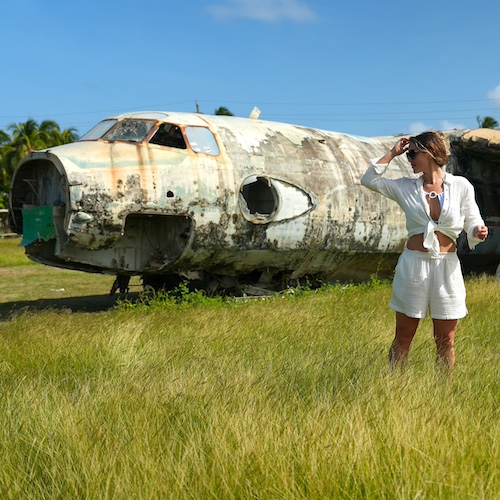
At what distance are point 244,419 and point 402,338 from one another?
1.88 meters

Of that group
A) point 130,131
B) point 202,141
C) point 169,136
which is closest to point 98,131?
point 130,131

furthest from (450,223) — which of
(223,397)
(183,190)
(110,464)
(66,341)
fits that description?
(183,190)

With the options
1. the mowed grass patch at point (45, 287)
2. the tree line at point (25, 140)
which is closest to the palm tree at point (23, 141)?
the tree line at point (25, 140)

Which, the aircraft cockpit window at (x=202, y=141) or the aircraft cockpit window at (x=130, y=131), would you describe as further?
the aircraft cockpit window at (x=202, y=141)

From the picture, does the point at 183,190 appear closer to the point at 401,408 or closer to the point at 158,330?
the point at 158,330

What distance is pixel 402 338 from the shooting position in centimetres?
531

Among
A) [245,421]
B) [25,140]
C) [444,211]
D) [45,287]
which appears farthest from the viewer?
[25,140]

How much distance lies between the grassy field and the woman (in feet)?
1.34

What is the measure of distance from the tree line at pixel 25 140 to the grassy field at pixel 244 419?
156 feet

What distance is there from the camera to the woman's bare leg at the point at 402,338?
525 cm

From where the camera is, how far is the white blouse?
16.6ft

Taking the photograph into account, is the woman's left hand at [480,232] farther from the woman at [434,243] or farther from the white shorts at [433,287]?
the white shorts at [433,287]

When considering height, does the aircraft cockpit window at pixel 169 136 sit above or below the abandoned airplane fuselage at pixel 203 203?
above

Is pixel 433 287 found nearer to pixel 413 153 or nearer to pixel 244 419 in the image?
pixel 413 153
